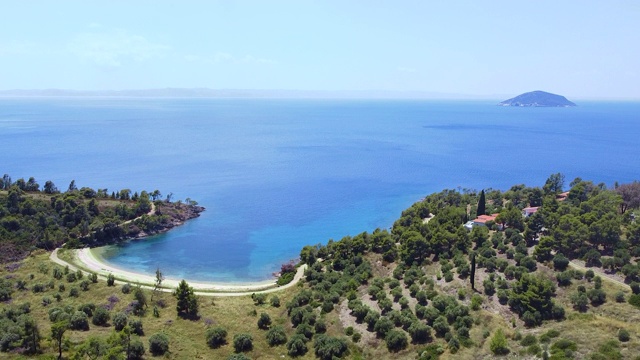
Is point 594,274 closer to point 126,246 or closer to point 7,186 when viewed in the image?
point 126,246

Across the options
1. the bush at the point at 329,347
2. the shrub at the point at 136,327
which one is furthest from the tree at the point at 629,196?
the shrub at the point at 136,327

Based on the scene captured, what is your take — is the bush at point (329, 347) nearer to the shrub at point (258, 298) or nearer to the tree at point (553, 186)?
the shrub at point (258, 298)

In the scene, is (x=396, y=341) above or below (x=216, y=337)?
above

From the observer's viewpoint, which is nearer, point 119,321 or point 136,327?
point 136,327

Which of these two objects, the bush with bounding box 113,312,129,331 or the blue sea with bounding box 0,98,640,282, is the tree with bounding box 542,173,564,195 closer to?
the blue sea with bounding box 0,98,640,282

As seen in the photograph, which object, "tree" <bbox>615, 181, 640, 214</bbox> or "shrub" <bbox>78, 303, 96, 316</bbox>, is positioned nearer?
"shrub" <bbox>78, 303, 96, 316</bbox>

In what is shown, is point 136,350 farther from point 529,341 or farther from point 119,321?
point 529,341

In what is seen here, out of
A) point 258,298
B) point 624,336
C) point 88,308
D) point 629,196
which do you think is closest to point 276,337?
point 258,298

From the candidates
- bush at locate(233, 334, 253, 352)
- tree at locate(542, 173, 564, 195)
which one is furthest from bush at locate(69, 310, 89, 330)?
tree at locate(542, 173, 564, 195)
